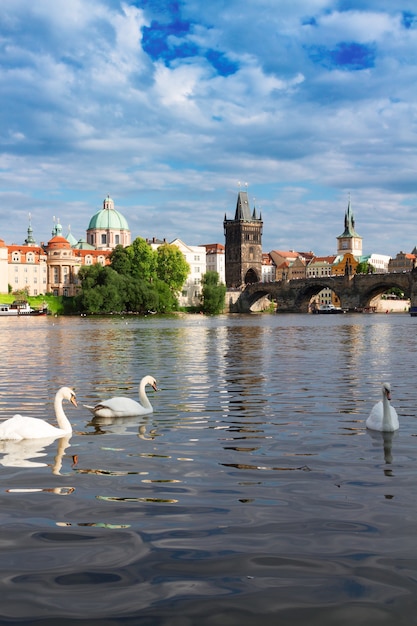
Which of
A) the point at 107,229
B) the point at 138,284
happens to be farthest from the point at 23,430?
the point at 107,229

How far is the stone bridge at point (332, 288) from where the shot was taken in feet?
395

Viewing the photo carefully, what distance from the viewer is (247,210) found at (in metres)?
174

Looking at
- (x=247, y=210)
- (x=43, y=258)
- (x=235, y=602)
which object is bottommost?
(x=235, y=602)

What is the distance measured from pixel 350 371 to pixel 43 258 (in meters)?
123

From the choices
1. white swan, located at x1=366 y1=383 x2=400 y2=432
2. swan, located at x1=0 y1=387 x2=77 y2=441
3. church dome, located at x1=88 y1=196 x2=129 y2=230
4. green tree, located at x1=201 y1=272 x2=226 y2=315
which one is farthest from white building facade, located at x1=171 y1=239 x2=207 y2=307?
swan, located at x1=0 y1=387 x2=77 y2=441

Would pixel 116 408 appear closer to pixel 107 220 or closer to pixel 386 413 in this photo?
pixel 386 413

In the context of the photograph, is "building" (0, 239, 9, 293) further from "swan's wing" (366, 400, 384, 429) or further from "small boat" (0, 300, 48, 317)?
"swan's wing" (366, 400, 384, 429)

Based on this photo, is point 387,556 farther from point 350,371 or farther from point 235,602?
point 350,371

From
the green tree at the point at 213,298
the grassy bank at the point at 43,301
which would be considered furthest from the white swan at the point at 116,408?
the green tree at the point at 213,298

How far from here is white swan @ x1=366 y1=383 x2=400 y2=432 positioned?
9.10 metres

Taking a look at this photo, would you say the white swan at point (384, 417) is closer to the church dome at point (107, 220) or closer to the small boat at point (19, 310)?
the small boat at point (19, 310)

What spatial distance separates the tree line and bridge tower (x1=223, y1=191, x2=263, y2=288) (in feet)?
143

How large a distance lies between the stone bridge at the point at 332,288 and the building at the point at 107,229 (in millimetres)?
28488

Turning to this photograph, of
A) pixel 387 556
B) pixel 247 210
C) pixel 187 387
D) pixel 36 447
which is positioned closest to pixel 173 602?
pixel 387 556
